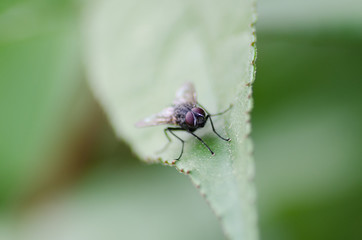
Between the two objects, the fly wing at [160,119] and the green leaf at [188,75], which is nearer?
the green leaf at [188,75]

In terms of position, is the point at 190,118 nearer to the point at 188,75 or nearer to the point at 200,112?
the point at 200,112

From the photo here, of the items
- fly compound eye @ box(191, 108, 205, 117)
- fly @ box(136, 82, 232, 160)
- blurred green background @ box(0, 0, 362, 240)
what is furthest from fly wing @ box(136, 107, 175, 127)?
blurred green background @ box(0, 0, 362, 240)

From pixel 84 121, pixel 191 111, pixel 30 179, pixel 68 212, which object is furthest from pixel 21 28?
pixel 191 111

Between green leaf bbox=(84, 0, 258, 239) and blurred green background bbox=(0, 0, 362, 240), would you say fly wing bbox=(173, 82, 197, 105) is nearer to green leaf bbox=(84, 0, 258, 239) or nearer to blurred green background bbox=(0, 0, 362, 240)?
green leaf bbox=(84, 0, 258, 239)

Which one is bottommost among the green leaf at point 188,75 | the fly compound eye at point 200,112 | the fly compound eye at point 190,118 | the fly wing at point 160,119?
the fly compound eye at point 190,118

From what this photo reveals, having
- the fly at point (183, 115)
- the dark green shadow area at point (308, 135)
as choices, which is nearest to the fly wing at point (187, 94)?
the fly at point (183, 115)

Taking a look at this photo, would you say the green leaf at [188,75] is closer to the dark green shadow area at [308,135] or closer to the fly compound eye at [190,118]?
the fly compound eye at [190,118]

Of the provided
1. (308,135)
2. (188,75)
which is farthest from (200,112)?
(308,135)

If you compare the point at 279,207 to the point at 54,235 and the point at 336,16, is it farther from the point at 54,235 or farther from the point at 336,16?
the point at 54,235
